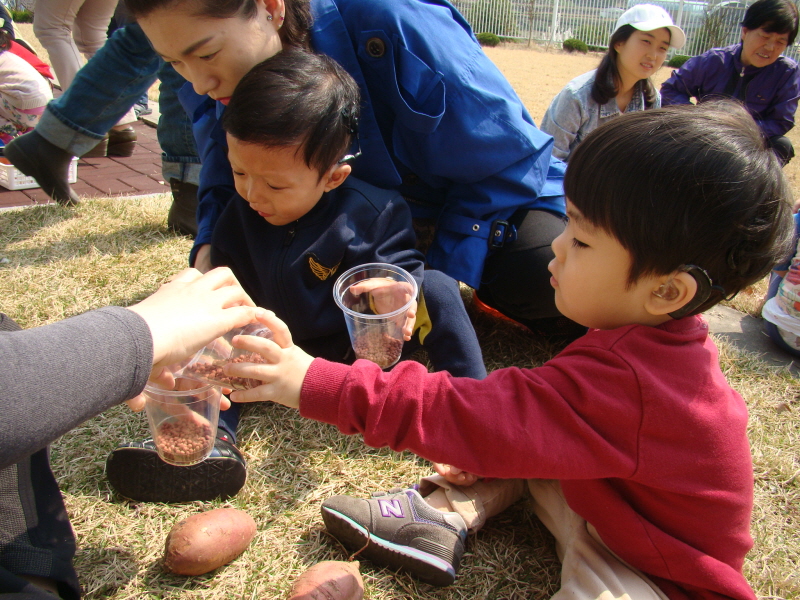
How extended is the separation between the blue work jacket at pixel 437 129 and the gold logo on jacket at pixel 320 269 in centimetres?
40

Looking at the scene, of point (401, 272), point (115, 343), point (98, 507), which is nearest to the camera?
point (115, 343)

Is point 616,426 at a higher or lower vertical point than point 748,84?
higher

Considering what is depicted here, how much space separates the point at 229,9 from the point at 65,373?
1.25 meters

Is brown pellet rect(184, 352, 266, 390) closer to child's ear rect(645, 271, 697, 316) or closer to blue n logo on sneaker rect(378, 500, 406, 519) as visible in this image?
blue n logo on sneaker rect(378, 500, 406, 519)

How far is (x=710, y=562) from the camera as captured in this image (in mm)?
1316

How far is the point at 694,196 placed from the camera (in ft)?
4.10

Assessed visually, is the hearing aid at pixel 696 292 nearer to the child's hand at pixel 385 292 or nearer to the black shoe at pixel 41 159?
the child's hand at pixel 385 292

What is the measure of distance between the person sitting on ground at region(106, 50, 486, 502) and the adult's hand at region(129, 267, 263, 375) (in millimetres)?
604

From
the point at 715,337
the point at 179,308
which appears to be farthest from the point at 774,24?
the point at 179,308

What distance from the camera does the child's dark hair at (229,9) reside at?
175 centimetres

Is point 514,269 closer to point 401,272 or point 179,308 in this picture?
point 401,272

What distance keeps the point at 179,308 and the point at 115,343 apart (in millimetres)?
155

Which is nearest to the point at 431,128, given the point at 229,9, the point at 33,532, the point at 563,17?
the point at 229,9

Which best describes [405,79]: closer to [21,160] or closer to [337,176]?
[337,176]
